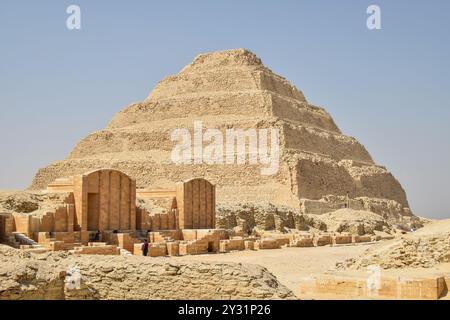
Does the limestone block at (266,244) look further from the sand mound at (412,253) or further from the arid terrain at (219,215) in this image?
the sand mound at (412,253)

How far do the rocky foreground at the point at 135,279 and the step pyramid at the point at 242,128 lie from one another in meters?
45.7

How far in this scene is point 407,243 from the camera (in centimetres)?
1538

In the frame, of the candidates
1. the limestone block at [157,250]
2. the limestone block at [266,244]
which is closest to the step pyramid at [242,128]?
the limestone block at [266,244]

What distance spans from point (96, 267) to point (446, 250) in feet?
28.9

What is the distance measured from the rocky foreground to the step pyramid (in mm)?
45717

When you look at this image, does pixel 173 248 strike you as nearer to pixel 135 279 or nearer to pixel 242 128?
pixel 135 279

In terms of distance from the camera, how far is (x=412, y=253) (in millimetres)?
15070

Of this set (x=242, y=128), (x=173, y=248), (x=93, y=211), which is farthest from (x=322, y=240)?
(x=242, y=128)

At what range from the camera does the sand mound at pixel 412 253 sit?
1490 cm

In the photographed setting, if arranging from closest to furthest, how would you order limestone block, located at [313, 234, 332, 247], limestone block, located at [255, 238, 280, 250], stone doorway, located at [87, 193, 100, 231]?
stone doorway, located at [87, 193, 100, 231] < limestone block, located at [255, 238, 280, 250] < limestone block, located at [313, 234, 332, 247]

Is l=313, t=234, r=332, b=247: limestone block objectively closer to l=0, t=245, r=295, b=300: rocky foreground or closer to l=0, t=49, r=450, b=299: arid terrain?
l=0, t=49, r=450, b=299: arid terrain

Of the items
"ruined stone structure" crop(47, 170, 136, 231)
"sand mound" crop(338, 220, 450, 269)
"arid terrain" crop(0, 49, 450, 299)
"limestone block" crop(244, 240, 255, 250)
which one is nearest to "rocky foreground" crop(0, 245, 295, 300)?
"arid terrain" crop(0, 49, 450, 299)

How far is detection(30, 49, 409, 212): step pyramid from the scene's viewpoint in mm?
60812

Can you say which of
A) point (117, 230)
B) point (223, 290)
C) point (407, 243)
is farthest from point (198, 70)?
point (223, 290)
